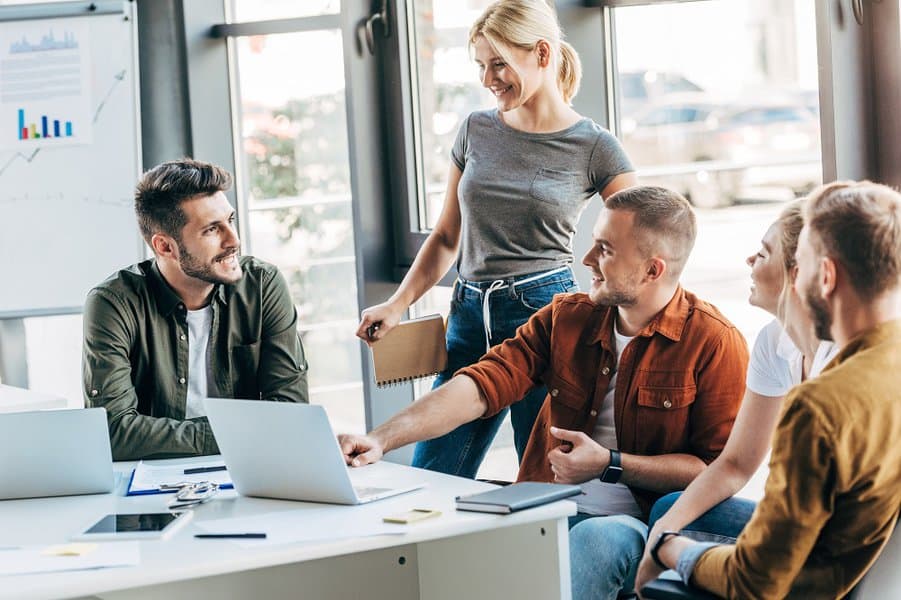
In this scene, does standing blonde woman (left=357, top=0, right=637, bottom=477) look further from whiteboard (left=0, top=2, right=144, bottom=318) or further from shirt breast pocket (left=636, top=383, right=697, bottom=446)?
whiteboard (left=0, top=2, right=144, bottom=318)

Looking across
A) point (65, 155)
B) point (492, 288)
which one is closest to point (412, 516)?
point (492, 288)

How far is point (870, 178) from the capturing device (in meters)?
2.57

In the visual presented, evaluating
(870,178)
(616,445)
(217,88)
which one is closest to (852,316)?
(616,445)

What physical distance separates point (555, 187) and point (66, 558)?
4.90 feet

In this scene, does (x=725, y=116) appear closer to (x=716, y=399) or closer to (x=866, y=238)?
(x=716, y=399)

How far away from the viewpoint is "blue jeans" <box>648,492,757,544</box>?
6.75 ft

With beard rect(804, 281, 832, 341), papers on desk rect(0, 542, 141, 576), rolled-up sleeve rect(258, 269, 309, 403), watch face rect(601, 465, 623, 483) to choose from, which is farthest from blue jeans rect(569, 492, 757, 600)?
rolled-up sleeve rect(258, 269, 309, 403)

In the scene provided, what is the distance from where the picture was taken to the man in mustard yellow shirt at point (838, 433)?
154cm

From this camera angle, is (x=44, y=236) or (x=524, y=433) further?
(x=44, y=236)

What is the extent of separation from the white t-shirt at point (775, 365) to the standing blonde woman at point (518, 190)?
74 cm

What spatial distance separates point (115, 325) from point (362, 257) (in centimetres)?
131

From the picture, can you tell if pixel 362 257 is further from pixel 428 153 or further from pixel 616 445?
pixel 616 445

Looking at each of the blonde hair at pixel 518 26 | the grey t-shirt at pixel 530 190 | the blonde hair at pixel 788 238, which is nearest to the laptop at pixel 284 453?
the blonde hair at pixel 788 238

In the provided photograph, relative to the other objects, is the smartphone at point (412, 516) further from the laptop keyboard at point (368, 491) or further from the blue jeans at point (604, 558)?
the blue jeans at point (604, 558)
